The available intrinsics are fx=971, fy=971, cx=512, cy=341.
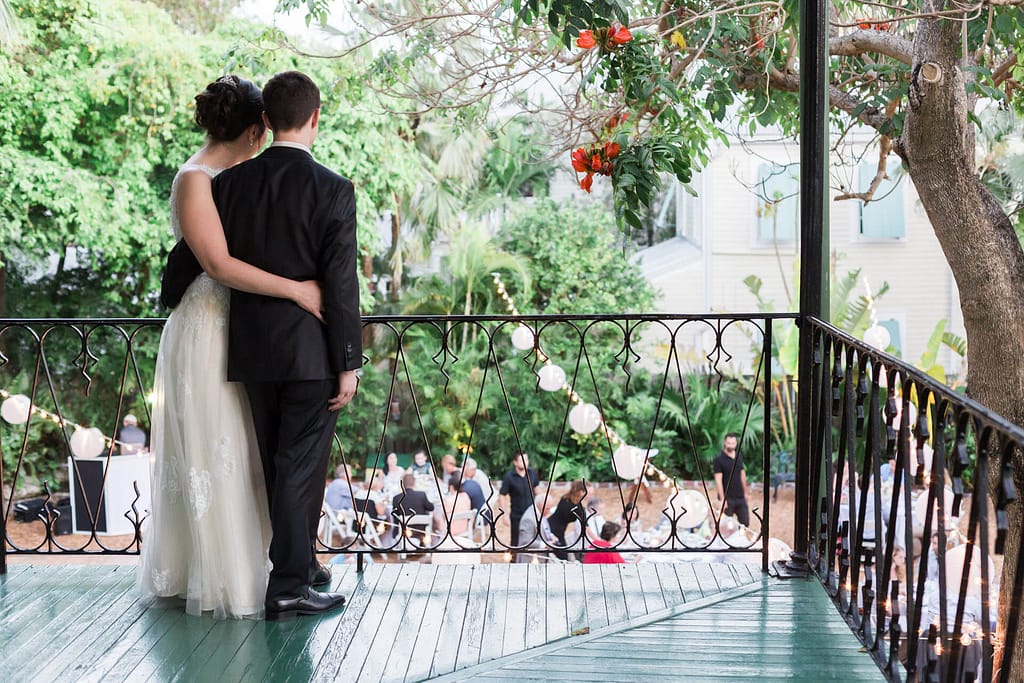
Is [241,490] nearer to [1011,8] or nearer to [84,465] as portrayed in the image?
[1011,8]

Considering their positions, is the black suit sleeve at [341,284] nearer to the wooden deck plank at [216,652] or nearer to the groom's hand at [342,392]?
the groom's hand at [342,392]

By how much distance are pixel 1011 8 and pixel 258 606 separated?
3730 mm

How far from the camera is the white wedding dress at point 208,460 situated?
2531 millimetres

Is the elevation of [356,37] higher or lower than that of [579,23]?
higher

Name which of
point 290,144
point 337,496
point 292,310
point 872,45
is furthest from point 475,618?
point 337,496

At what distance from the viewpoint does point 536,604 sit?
2729mm

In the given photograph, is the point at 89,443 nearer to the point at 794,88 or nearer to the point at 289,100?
the point at 289,100

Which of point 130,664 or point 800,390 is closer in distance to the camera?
point 130,664

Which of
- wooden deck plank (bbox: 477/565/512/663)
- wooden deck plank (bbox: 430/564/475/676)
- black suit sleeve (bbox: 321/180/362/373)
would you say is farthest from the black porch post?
black suit sleeve (bbox: 321/180/362/373)

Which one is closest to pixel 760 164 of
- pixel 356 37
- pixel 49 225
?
pixel 356 37

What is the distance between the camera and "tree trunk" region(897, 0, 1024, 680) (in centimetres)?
429

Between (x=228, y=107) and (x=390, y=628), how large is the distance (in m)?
1.43

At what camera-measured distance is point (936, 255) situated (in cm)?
1464

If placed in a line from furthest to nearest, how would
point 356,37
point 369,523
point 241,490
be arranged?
point 356,37 < point 369,523 < point 241,490
